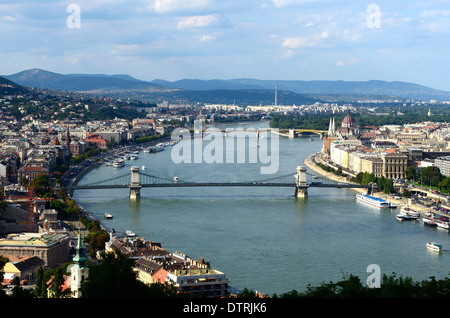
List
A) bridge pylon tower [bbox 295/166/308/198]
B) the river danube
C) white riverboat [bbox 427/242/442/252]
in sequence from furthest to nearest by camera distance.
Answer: bridge pylon tower [bbox 295/166/308/198], white riverboat [bbox 427/242/442/252], the river danube

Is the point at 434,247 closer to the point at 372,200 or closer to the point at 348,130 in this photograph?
the point at 372,200

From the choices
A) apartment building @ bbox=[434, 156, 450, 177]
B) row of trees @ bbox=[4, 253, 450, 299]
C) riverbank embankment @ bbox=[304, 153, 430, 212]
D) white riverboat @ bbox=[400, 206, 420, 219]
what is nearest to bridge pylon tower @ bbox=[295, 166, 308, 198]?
riverbank embankment @ bbox=[304, 153, 430, 212]

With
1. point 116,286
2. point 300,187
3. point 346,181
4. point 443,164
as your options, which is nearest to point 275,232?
point 300,187

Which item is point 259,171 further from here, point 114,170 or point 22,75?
point 22,75

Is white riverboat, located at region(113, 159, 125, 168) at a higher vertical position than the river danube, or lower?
lower

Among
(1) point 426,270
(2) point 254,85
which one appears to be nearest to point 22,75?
(2) point 254,85

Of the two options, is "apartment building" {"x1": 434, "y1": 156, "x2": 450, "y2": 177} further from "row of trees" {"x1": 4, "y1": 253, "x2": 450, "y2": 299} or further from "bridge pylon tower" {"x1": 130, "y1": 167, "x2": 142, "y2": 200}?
"row of trees" {"x1": 4, "y1": 253, "x2": 450, "y2": 299}
